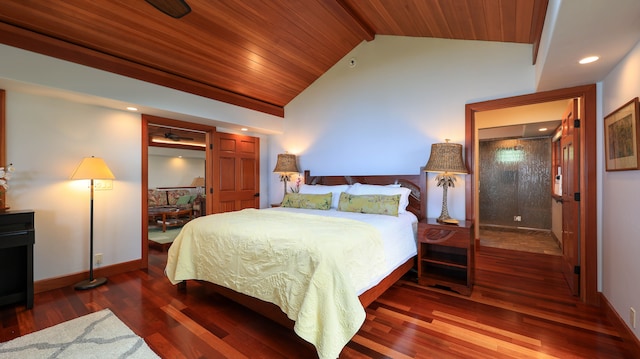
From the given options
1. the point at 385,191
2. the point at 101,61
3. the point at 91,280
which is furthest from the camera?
the point at 385,191

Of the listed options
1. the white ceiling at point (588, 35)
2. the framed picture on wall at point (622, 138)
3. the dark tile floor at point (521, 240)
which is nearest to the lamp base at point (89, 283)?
the white ceiling at point (588, 35)

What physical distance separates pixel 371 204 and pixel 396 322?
1335 mm

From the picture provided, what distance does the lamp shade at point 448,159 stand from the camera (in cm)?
294

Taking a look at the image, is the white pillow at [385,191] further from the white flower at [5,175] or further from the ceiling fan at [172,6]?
the white flower at [5,175]

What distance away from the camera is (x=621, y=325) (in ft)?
6.48

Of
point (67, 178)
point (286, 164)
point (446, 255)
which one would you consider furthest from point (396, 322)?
point (67, 178)

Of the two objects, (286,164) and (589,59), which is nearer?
(589,59)

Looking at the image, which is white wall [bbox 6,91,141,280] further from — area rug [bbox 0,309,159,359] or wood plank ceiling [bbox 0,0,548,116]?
area rug [bbox 0,309,159,359]

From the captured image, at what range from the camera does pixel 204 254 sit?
2.49m

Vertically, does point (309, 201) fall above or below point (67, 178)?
below

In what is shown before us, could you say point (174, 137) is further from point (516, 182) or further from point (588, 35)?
point (516, 182)

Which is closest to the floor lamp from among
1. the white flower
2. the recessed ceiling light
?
the white flower

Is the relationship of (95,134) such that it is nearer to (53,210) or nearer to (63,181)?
(63,181)

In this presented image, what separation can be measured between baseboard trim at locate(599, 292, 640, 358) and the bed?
5.23ft
